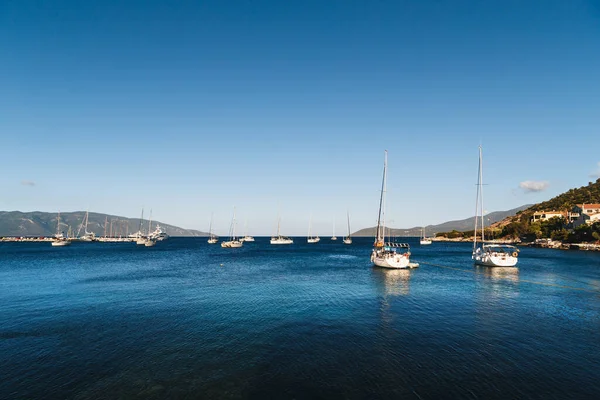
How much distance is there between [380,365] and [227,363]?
946 centimetres

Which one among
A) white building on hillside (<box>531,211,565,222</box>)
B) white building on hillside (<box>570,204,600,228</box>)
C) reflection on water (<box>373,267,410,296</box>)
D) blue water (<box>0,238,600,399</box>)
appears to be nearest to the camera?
blue water (<box>0,238,600,399</box>)

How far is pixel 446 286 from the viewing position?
4656 centimetres

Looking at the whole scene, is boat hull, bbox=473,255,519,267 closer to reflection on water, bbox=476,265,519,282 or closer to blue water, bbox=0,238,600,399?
reflection on water, bbox=476,265,519,282

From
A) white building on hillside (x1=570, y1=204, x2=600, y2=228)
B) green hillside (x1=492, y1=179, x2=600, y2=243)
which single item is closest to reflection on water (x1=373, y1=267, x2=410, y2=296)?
green hillside (x1=492, y1=179, x2=600, y2=243)

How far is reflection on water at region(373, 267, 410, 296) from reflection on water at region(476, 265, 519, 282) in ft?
48.2

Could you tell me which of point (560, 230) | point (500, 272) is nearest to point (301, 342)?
point (500, 272)

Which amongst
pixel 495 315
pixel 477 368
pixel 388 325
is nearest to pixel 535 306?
pixel 495 315

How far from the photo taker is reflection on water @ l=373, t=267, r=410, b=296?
1672 inches

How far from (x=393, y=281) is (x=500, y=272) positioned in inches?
1040

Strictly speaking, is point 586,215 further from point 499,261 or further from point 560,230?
point 499,261

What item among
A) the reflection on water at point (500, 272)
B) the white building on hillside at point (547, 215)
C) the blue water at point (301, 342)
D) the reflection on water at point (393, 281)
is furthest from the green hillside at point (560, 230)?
the blue water at point (301, 342)

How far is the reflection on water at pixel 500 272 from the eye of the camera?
177ft

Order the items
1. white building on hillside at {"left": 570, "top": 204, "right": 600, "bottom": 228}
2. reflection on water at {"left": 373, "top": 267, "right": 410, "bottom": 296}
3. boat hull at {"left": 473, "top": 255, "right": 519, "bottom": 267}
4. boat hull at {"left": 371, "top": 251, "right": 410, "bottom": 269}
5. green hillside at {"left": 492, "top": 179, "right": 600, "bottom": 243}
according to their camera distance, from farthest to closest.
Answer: white building on hillside at {"left": 570, "top": 204, "right": 600, "bottom": 228}
green hillside at {"left": 492, "top": 179, "right": 600, "bottom": 243}
boat hull at {"left": 473, "top": 255, "right": 519, "bottom": 267}
boat hull at {"left": 371, "top": 251, "right": 410, "bottom": 269}
reflection on water at {"left": 373, "top": 267, "right": 410, "bottom": 296}

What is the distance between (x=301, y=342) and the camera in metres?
23.0
